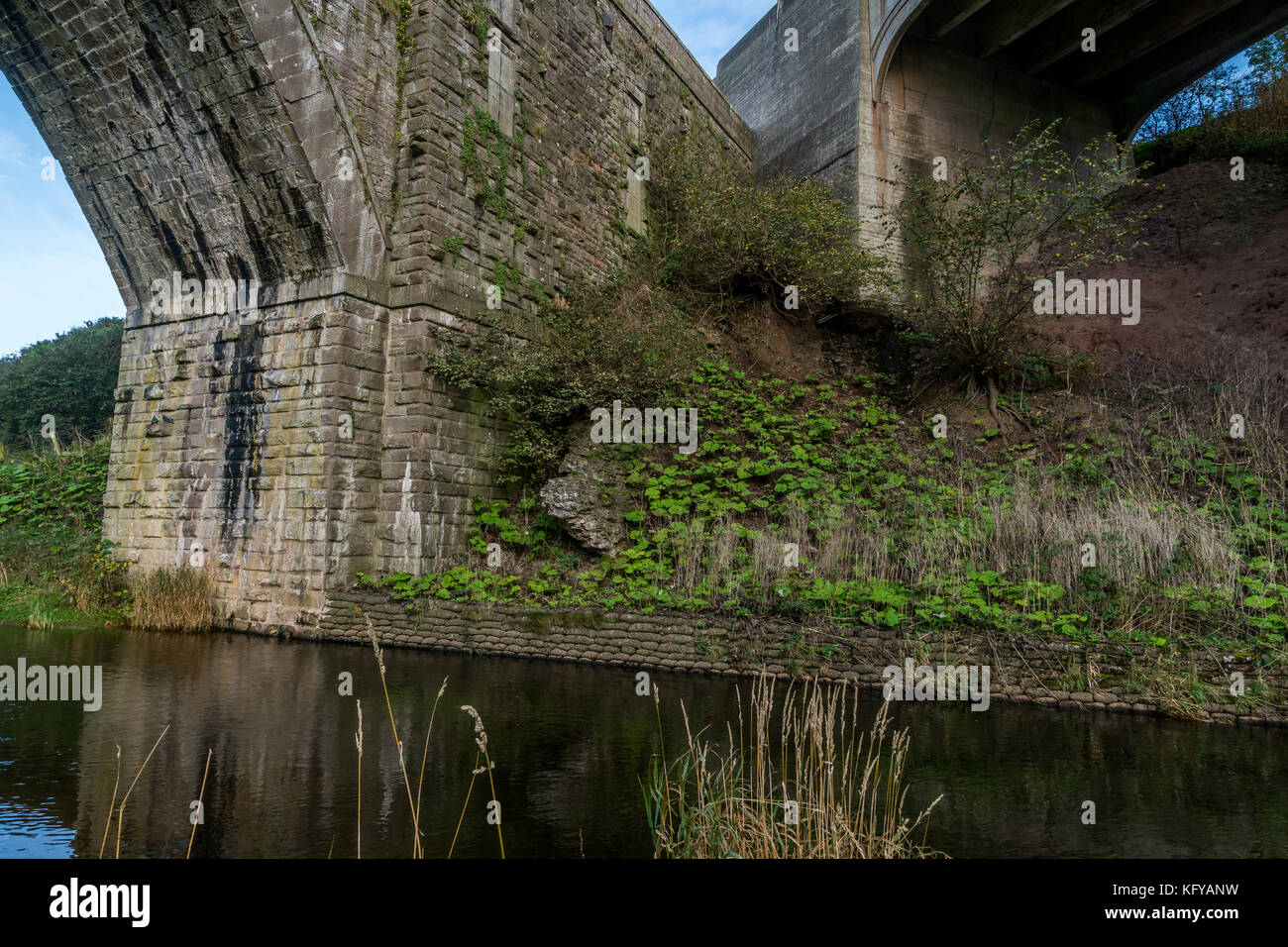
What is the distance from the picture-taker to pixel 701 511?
372 inches

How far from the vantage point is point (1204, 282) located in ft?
43.5

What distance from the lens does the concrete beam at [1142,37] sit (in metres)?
13.9

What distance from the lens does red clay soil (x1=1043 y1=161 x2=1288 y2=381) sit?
38.2 feet

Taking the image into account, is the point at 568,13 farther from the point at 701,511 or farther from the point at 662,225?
the point at 701,511

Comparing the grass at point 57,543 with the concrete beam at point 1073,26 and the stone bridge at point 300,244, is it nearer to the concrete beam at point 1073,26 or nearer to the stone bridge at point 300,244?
the stone bridge at point 300,244

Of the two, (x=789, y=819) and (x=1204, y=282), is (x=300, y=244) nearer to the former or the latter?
(x=789, y=819)

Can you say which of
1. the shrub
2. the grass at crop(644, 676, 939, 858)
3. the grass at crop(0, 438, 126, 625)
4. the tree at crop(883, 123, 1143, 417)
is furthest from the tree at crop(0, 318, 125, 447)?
the grass at crop(644, 676, 939, 858)

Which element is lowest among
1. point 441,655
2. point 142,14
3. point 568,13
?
point 441,655

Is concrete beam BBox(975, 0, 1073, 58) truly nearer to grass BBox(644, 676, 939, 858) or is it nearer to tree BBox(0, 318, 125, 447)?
grass BBox(644, 676, 939, 858)

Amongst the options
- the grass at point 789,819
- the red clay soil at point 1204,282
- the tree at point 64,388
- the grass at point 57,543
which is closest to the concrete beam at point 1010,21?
the red clay soil at point 1204,282

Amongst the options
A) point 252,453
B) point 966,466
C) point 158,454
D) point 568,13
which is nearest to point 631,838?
point 252,453

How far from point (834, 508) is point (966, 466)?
2.74 meters

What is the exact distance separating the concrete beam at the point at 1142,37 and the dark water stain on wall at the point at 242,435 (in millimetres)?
17116

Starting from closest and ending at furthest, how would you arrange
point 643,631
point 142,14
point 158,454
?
point 643,631 < point 142,14 < point 158,454
